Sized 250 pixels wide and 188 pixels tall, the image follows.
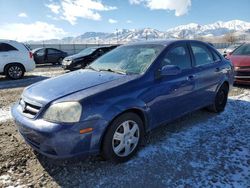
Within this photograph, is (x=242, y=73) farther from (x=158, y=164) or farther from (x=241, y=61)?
(x=158, y=164)

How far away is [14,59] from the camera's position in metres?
10.9

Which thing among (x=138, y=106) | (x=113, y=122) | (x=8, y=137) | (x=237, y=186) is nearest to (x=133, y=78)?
(x=138, y=106)

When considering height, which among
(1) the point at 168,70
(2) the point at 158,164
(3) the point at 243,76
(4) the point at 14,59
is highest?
(1) the point at 168,70

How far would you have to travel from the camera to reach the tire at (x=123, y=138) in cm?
320

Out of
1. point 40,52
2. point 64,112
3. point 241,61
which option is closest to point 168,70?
point 64,112

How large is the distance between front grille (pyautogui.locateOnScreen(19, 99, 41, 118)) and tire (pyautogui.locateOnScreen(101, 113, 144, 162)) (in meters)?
0.91

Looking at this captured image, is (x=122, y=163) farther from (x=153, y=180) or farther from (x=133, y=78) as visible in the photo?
(x=133, y=78)

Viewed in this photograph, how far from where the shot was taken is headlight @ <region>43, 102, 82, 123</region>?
2.92m

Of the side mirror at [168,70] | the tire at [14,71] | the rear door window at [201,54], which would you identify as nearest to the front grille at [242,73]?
the rear door window at [201,54]

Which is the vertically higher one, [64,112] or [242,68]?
[64,112]

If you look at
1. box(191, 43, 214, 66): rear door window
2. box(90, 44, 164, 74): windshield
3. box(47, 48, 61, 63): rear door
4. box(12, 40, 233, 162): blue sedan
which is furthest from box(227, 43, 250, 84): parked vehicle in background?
box(47, 48, 61, 63): rear door

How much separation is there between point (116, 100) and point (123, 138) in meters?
0.55

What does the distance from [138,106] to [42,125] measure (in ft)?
4.04

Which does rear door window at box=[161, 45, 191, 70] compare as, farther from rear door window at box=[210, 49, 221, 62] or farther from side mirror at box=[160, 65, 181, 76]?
rear door window at box=[210, 49, 221, 62]
